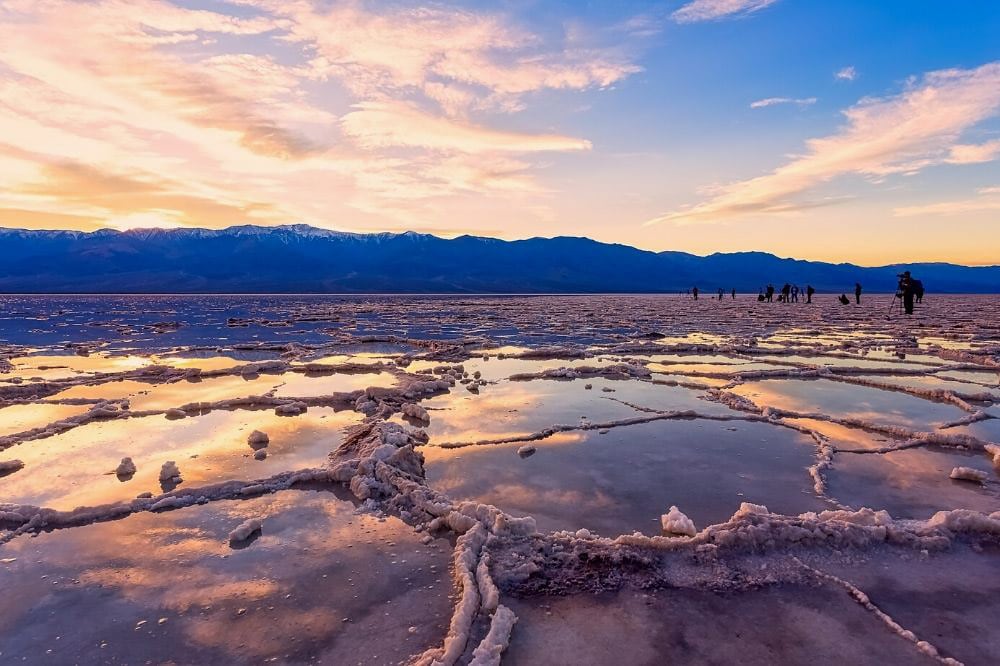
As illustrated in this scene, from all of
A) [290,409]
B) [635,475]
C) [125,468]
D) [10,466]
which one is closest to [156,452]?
[125,468]

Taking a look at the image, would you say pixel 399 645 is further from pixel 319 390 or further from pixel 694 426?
pixel 319 390

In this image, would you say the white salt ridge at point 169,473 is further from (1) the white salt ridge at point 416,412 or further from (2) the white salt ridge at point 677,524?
(2) the white salt ridge at point 677,524

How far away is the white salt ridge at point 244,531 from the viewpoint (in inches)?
195

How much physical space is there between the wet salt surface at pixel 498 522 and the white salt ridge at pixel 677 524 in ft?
0.40

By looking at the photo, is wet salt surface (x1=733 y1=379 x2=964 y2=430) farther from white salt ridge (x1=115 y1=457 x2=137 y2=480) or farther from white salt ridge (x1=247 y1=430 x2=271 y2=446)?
white salt ridge (x1=115 y1=457 x2=137 y2=480)

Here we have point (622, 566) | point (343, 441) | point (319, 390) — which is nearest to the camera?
point (622, 566)

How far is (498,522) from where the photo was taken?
4992 millimetres

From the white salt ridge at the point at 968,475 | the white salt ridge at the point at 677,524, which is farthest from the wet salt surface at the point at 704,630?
the white salt ridge at the point at 968,475

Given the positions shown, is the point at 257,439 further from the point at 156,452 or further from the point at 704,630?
the point at 704,630

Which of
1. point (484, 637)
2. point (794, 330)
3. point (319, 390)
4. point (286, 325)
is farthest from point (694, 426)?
point (286, 325)

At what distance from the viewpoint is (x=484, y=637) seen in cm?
353

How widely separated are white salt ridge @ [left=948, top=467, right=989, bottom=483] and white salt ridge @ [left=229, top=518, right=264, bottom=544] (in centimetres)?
782

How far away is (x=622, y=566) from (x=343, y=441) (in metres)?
4.82

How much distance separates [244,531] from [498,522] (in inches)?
94.0
